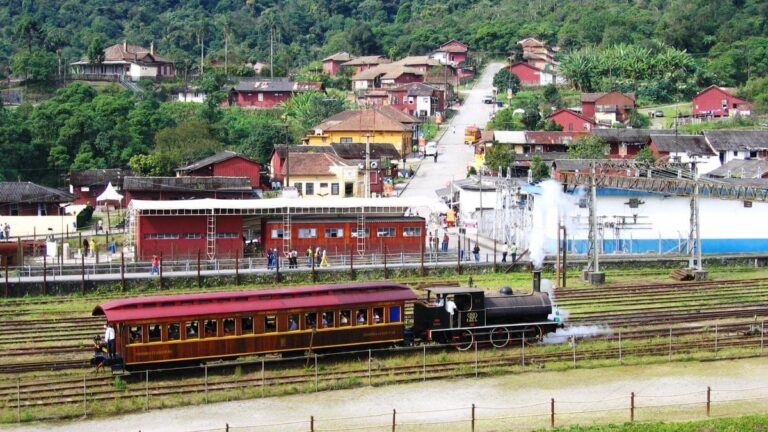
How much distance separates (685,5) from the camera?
118625 mm

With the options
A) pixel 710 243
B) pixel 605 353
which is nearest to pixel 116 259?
pixel 605 353

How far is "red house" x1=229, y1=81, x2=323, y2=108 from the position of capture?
95.3 metres

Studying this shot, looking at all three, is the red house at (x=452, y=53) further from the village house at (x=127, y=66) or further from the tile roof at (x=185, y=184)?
the tile roof at (x=185, y=184)

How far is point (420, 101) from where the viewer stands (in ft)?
300

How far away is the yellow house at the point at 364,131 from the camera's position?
7644cm

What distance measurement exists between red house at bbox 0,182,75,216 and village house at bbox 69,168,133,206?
19.9ft

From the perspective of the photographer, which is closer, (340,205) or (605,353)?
(605,353)

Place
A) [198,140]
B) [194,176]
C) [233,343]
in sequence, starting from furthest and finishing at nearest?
[198,140]
[194,176]
[233,343]

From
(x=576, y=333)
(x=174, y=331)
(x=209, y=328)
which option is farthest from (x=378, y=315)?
(x=576, y=333)

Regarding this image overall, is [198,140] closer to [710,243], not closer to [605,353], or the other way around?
[710,243]

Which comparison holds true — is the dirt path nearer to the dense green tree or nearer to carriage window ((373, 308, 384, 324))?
carriage window ((373, 308, 384, 324))

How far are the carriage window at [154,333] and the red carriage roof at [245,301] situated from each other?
0.79 feet

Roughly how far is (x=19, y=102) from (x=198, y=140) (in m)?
28.2

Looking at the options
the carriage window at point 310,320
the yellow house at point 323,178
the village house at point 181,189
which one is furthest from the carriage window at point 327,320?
the yellow house at point 323,178
